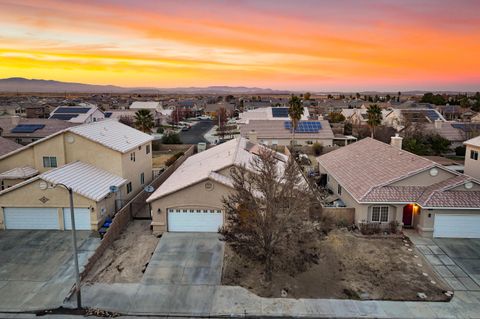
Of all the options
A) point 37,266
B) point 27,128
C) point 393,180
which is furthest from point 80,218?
point 27,128

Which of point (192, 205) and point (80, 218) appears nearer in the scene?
point (192, 205)

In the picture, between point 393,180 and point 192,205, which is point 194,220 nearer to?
point 192,205

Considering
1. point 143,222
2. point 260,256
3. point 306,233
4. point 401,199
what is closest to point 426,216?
point 401,199

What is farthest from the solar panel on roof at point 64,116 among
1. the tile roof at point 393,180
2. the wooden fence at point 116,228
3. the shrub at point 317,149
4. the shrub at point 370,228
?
the shrub at point 370,228

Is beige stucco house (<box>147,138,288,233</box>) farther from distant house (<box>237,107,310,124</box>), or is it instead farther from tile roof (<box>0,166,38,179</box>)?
distant house (<box>237,107,310,124</box>)

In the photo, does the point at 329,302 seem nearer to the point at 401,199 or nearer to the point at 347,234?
the point at 347,234

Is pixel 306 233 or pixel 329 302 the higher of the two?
pixel 306 233
